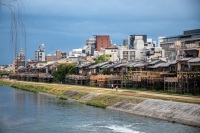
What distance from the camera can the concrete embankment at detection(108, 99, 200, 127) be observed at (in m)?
35.6

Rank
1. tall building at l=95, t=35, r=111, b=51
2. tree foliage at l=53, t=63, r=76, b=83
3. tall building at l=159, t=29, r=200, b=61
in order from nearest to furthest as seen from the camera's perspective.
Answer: tall building at l=159, t=29, r=200, b=61 < tree foliage at l=53, t=63, r=76, b=83 < tall building at l=95, t=35, r=111, b=51

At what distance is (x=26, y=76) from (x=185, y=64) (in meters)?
96.7

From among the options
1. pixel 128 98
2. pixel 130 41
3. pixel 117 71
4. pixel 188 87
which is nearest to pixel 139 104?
pixel 128 98

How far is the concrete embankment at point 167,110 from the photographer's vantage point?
35.6m

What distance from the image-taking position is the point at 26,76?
14650 centimetres

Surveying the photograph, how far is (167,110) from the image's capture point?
1577 inches

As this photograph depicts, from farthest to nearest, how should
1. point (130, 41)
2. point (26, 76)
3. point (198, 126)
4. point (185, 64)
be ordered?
1. point (130, 41)
2. point (26, 76)
3. point (185, 64)
4. point (198, 126)

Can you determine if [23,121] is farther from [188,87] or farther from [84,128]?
[188,87]

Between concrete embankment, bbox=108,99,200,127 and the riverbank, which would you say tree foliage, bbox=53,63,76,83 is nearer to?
the riverbank

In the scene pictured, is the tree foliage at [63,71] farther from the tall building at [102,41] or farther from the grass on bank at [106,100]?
the tall building at [102,41]

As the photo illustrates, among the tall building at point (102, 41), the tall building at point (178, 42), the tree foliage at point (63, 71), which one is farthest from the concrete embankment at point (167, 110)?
the tall building at point (102, 41)

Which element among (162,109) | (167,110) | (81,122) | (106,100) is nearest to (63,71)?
(106,100)

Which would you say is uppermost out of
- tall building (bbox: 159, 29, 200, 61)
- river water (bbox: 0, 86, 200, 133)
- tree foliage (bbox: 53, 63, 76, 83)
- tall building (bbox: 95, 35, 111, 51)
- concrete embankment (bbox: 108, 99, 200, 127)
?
tall building (bbox: 95, 35, 111, 51)

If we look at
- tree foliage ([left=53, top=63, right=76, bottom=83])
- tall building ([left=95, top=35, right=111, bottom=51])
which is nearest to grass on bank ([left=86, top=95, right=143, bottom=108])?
tree foliage ([left=53, top=63, right=76, bottom=83])
